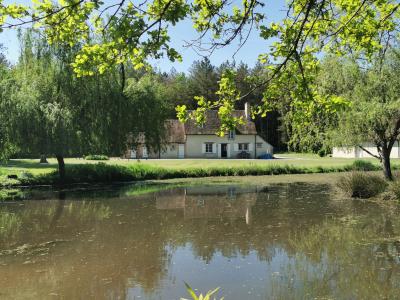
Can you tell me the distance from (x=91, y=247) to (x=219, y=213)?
589 cm

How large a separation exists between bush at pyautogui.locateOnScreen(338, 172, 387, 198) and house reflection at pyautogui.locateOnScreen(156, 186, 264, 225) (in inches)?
153

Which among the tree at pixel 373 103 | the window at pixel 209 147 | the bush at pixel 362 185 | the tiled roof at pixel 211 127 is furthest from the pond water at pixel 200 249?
the window at pixel 209 147

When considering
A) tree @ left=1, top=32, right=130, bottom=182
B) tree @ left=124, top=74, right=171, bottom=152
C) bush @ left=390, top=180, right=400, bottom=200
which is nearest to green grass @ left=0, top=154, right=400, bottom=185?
tree @ left=1, top=32, right=130, bottom=182

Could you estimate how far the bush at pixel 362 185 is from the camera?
18.3m

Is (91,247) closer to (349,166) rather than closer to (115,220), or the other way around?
(115,220)

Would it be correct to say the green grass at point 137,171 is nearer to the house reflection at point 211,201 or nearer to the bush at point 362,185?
the house reflection at point 211,201

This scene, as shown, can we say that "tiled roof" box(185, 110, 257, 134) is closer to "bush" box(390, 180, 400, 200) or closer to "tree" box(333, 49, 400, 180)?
"tree" box(333, 49, 400, 180)

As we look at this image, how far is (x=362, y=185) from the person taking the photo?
739 inches

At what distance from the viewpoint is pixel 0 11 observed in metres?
5.13

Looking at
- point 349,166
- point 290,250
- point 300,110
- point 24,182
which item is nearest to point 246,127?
point 349,166

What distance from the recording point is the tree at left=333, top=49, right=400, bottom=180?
17766mm

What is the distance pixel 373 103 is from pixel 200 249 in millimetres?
10617

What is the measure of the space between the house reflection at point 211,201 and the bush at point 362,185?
3.88m

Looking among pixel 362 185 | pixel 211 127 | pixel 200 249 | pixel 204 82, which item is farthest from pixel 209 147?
pixel 200 249
